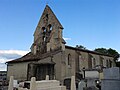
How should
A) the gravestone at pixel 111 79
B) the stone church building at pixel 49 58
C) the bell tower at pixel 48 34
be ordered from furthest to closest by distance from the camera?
the bell tower at pixel 48 34
the stone church building at pixel 49 58
the gravestone at pixel 111 79

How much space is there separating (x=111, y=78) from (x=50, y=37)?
79.5 feet

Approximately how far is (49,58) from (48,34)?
213 inches

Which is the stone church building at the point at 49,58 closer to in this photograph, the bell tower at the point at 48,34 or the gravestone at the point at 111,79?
the bell tower at the point at 48,34

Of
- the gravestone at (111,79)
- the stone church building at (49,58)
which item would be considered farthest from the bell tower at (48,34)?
the gravestone at (111,79)

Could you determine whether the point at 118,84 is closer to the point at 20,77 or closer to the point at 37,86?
the point at 37,86

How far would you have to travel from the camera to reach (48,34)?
3022cm

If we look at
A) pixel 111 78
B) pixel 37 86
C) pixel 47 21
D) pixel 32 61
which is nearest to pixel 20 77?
pixel 32 61

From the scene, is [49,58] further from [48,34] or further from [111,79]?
[111,79]

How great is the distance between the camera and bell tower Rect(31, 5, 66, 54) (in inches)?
1128

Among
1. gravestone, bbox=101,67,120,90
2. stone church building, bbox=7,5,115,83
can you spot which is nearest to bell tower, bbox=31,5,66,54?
stone church building, bbox=7,5,115,83

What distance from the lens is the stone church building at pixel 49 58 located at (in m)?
26.0

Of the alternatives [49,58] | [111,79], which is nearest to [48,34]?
[49,58]

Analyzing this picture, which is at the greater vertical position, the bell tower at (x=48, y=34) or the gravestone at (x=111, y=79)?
the bell tower at (x=48, y=34)

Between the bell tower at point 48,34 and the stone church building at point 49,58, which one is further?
the bell tower at point 48,34
